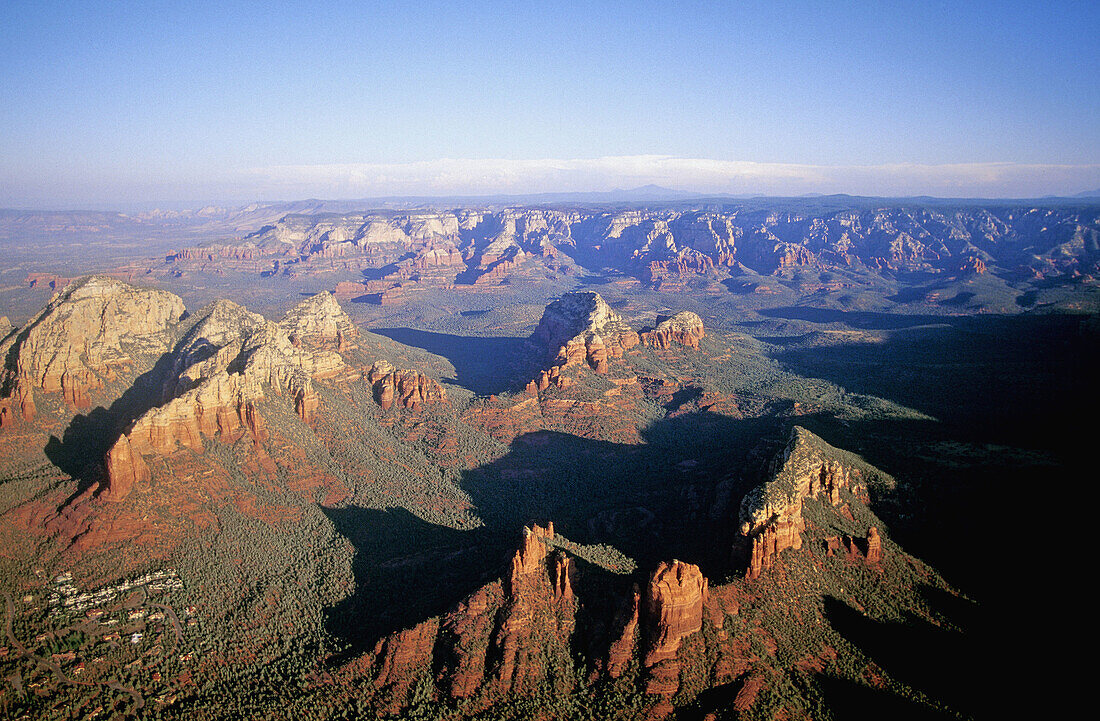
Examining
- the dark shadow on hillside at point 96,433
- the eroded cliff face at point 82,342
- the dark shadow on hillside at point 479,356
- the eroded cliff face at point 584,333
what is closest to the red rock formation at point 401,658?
the dark shadow on hillside at point 96,433

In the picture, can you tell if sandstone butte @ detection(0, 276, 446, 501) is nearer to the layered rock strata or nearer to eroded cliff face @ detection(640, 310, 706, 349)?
eroded cliff face @ detection(640, 310, 706, 349)

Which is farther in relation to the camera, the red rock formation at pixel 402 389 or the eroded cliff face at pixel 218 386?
the red rock formation at pixel 402 389

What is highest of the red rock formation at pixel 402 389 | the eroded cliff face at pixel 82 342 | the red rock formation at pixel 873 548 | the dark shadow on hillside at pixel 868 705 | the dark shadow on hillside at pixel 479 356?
the eroded cliff face at pixel 82 342

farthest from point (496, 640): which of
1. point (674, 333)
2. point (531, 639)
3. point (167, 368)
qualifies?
point (674, 333)

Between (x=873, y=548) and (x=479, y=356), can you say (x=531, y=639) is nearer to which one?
(x=873, y=548)

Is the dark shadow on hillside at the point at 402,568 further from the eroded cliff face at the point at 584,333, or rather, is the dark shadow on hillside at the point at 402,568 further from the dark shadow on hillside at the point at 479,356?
the eroded cliff face at the point at 584,333

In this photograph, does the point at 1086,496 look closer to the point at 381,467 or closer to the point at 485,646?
the point at 485,646

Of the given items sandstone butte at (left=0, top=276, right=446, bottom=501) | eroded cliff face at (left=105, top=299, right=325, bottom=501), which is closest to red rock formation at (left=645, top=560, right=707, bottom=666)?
sandstone butte at (left=0, top=276, right=446, bottom=501)
